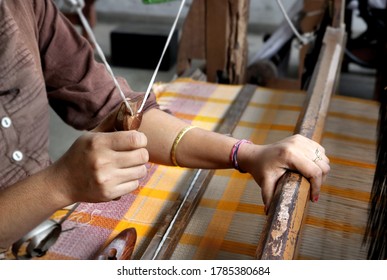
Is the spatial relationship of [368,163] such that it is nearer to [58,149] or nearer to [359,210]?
[359,210]

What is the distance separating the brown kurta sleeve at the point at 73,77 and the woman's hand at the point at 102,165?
1.19 ft

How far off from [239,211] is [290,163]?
1.05ft

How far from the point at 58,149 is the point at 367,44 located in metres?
2.11

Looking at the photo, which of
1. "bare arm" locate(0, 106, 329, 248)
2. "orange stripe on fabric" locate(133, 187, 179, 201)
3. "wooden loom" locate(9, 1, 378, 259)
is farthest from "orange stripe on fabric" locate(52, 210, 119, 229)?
"bare arm" locate(0, 106, 329, 248)

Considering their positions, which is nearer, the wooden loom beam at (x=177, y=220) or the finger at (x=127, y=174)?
the finger at (x=127, y=174)

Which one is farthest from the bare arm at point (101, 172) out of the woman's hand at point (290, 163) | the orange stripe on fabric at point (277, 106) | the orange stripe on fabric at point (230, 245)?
the orange stripe on fabric at point (277, 106)

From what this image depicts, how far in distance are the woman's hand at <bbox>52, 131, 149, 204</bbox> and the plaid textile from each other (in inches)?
11.0

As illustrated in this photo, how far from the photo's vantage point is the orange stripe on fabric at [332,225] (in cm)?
115

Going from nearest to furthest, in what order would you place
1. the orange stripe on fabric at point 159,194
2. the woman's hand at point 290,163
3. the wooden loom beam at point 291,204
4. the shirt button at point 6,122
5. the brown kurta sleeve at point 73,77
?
the wooden loom beam at point 291,204 < the woman's hand at point 290,163 < the shirt button at point 6,122 < the brown kurta sleeve at point 73,77 < the orange stripe on fabric at point 159,194

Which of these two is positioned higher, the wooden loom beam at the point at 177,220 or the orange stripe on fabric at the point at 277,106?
the wooden loom beam at the point at 177,220

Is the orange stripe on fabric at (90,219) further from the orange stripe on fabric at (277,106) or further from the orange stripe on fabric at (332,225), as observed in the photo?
the orange stripe on fabric at (277,106)

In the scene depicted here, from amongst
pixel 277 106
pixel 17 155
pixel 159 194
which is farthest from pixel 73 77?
pixel 277 106

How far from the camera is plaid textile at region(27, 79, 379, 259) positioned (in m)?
1.09

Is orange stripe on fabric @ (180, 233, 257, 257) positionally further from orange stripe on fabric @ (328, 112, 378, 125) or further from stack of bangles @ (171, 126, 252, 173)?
orange stripe on fabric @ (328, 112, 378, 125)
